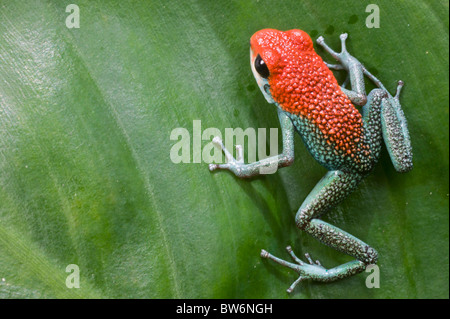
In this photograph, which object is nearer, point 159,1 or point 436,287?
point 159,1

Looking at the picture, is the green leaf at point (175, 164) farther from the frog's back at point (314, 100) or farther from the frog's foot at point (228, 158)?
the frog's back at point (314, 100)

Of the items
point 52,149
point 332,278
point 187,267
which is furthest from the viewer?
point 332,278

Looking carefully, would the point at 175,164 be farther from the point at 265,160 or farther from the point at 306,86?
the point at 306,86

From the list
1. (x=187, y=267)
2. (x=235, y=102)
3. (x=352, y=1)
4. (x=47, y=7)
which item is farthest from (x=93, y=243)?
(x=352, y=1)

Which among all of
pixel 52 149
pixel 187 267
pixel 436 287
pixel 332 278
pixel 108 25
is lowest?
pixel 436 287

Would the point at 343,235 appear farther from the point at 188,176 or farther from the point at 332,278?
the point at 188,176

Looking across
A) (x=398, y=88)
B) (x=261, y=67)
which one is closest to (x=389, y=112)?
(x=398, y=88)

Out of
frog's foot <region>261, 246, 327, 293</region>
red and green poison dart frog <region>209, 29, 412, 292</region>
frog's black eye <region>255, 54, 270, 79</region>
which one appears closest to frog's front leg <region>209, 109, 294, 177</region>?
red and green poison dart frog <region>209, 29, 412, 292</region>
